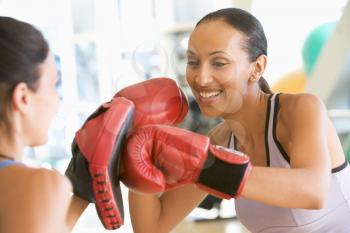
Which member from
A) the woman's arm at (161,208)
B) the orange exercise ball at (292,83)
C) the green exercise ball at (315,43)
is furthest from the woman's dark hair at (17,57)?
the orange exercise ball at (292,83)

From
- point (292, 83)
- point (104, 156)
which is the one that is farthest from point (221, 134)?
point (292, 83)

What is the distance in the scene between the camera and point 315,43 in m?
3.19

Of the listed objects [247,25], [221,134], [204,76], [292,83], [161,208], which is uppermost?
[247,25]

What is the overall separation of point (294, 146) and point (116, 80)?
10.7 ft

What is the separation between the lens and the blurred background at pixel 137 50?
360 cm

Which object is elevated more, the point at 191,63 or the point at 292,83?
the point at 191,63

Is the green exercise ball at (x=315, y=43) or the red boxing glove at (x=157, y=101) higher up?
the red boxing glove at (x=157, y=101)

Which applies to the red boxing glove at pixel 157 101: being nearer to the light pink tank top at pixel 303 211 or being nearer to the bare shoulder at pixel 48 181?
the light pink tank top at pixel 303 211

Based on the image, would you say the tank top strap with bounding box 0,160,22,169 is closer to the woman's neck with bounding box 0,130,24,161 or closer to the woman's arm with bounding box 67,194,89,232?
the woman's neck with bounding box 0,130,24,161

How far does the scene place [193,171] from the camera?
1.06 meters

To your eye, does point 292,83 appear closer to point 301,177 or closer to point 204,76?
point 204,76

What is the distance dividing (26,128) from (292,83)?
2.65m

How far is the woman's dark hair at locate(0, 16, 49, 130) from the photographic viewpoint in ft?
2.96

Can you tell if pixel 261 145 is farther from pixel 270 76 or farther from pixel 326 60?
pixel 270 76
